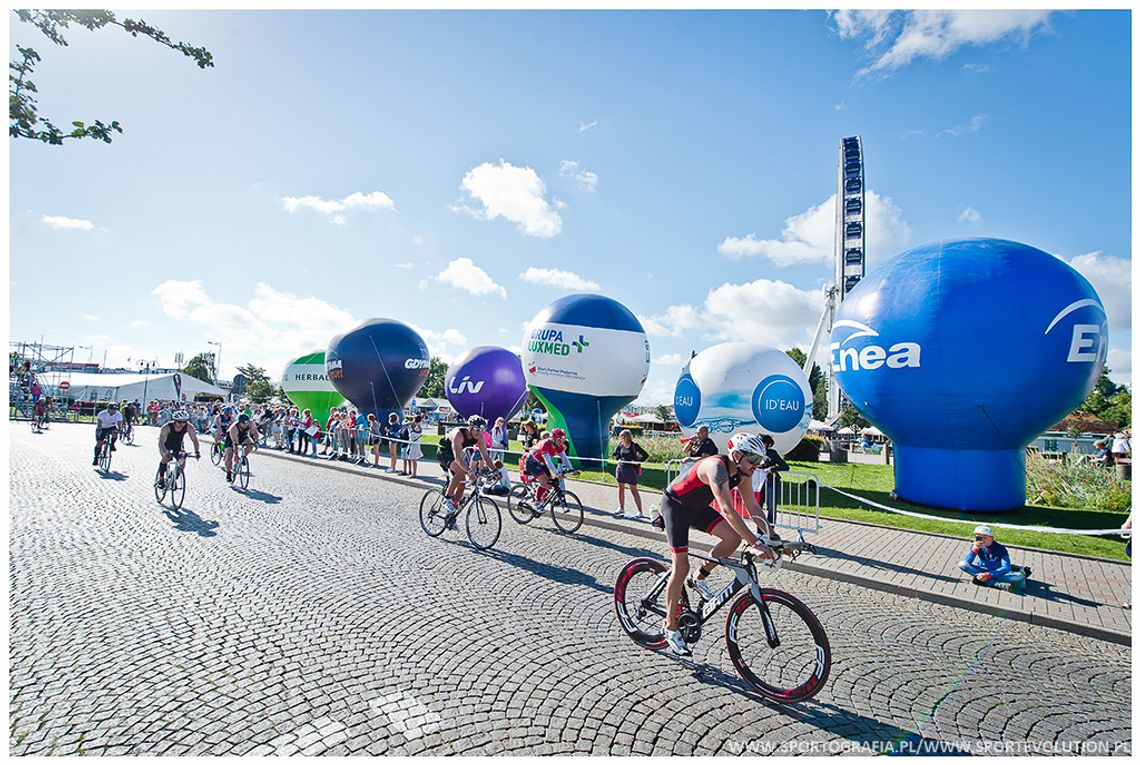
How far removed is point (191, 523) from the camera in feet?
30.7

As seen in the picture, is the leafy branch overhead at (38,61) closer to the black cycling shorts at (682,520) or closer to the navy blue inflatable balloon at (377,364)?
the black cycling shorts at (682,520)

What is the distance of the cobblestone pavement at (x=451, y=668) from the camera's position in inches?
142

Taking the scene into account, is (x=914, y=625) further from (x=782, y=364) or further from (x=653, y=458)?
(x=653, y=458)

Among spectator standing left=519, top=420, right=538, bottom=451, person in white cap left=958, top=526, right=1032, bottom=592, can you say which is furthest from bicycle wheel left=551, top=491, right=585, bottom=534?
person in white cap left=958, top=526, right=1032, bottom=592

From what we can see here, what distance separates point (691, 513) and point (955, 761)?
2199mm

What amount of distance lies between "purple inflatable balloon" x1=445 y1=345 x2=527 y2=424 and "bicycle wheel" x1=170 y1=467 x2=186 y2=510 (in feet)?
43.7

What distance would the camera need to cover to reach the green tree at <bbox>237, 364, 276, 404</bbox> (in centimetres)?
8909

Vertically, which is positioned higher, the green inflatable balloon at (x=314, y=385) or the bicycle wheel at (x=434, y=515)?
the green inflatable balloon at (x=314, y=385)

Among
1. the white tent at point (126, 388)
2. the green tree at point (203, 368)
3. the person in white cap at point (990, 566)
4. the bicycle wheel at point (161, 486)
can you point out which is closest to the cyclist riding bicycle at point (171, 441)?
the bicycle wheel at point (161, 486)

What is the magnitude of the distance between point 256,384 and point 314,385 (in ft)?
262

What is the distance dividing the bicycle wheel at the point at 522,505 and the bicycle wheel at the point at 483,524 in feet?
4.59

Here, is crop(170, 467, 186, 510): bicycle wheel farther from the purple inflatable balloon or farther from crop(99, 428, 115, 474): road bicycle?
the purple inflatable balloon

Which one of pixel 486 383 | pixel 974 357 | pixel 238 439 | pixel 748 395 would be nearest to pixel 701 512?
pixel 974 357

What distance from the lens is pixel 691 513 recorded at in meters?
4.77
